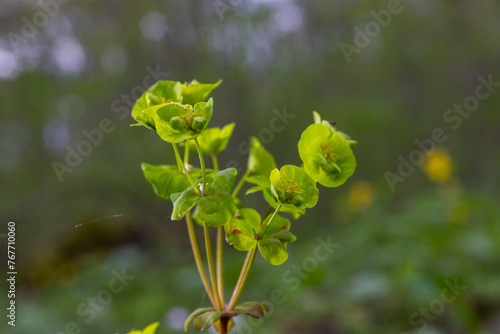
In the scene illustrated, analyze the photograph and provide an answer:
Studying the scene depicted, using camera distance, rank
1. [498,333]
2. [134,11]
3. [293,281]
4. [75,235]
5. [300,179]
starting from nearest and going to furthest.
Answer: [300,179], [498,333], [293,281], [75,235], [134,11]

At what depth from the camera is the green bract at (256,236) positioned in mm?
428

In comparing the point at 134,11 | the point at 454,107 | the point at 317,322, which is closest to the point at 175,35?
the point at 134,11

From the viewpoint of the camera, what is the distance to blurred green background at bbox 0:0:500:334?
6.67 ft

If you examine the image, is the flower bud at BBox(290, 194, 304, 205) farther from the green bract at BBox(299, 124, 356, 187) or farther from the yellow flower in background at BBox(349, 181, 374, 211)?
the yellow flower in background at BBox(349, 181, 374, 211)

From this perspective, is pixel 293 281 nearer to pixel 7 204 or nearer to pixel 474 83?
pixel 7 204

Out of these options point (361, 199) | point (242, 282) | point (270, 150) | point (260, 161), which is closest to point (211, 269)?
point (242, 282)

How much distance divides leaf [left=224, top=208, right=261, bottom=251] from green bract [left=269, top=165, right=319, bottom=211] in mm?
41

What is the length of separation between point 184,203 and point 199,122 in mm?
78

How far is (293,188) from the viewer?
41cm

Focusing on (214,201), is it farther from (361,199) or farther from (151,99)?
(361,199)

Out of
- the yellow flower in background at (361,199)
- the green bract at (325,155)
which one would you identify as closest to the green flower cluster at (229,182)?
the green bract at (325,155)

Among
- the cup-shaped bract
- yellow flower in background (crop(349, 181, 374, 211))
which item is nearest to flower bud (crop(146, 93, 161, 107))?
the cup-shaped bract

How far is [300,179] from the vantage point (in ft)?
1.37

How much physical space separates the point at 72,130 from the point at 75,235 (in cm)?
107
